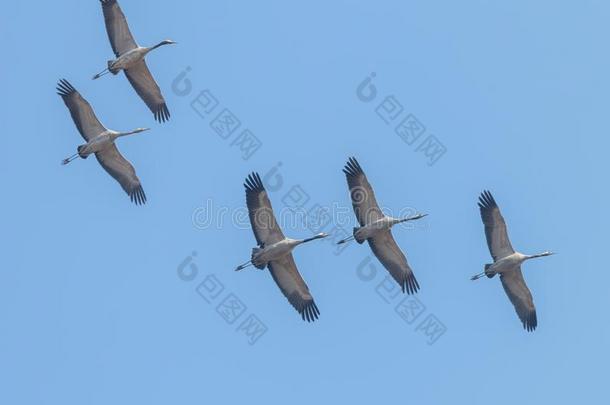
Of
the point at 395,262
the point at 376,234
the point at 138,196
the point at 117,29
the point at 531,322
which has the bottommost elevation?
the point at 531,322

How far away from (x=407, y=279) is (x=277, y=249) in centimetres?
→ 502

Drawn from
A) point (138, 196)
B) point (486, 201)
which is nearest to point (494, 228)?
point (486, 201)

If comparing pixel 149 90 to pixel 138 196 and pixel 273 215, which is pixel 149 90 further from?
pixel 273 215

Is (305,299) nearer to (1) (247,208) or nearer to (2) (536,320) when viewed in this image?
(1) (247,208)

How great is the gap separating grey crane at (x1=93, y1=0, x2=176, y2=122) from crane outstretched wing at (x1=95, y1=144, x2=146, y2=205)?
83.7 inches

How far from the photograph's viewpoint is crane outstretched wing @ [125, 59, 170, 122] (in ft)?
166

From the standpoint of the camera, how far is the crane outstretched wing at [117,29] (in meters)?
Answer: 49.1

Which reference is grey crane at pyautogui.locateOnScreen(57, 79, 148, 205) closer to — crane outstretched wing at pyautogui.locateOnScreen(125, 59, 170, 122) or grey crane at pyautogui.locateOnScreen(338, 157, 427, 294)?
crane outstretched wing at pyautogui.locateOnScreen(125, 59, 170, 122)

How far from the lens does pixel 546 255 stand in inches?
1986

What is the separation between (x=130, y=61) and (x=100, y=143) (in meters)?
2.98

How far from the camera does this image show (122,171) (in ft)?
163

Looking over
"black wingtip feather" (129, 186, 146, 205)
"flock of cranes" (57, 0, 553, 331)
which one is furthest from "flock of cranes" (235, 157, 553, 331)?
"black wingtip feather" (129, 186, 146, 205)

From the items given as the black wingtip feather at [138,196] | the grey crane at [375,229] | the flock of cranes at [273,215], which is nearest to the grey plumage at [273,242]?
the flock of cranes at [273,215]

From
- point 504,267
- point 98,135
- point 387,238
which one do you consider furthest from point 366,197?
point 98,135
